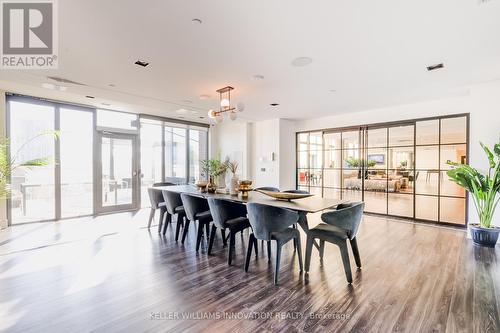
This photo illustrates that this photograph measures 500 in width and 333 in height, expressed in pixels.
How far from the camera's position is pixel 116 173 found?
6309mm

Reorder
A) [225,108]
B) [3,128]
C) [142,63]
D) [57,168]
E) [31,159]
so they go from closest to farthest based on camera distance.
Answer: [142,63] < [225,108] < [3,128] < [31,159] < [57,168]

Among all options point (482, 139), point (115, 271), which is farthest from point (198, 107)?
point (482, 139)

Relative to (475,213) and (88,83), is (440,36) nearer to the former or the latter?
(475,213)

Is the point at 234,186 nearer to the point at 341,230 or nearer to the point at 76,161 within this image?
the point at 341,230

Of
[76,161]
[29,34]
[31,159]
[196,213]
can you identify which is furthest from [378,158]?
[31,159]

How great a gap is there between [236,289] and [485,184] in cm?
433

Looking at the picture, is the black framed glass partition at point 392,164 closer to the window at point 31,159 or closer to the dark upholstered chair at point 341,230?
the dark upholstered chair at point 341,230

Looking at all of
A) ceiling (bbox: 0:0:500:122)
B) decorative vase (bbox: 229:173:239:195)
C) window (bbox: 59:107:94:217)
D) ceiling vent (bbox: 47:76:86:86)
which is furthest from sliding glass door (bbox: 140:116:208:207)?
decorative vase (bbox: 229:173:239:195)

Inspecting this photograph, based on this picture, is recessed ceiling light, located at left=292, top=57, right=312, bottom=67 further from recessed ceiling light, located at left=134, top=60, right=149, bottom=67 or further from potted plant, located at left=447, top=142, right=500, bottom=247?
potted plant, located at left=447, top=142, right=500, bottom=247

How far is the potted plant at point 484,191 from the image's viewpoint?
3.64 m

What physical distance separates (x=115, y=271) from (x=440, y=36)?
463 centimetres

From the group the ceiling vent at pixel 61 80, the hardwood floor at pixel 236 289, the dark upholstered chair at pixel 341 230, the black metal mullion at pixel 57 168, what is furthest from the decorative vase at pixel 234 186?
the black metal mullion at pixel 57 168

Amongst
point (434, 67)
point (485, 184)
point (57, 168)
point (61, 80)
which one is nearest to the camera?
point (434, 67)

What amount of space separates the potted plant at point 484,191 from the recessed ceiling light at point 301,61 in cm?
321
